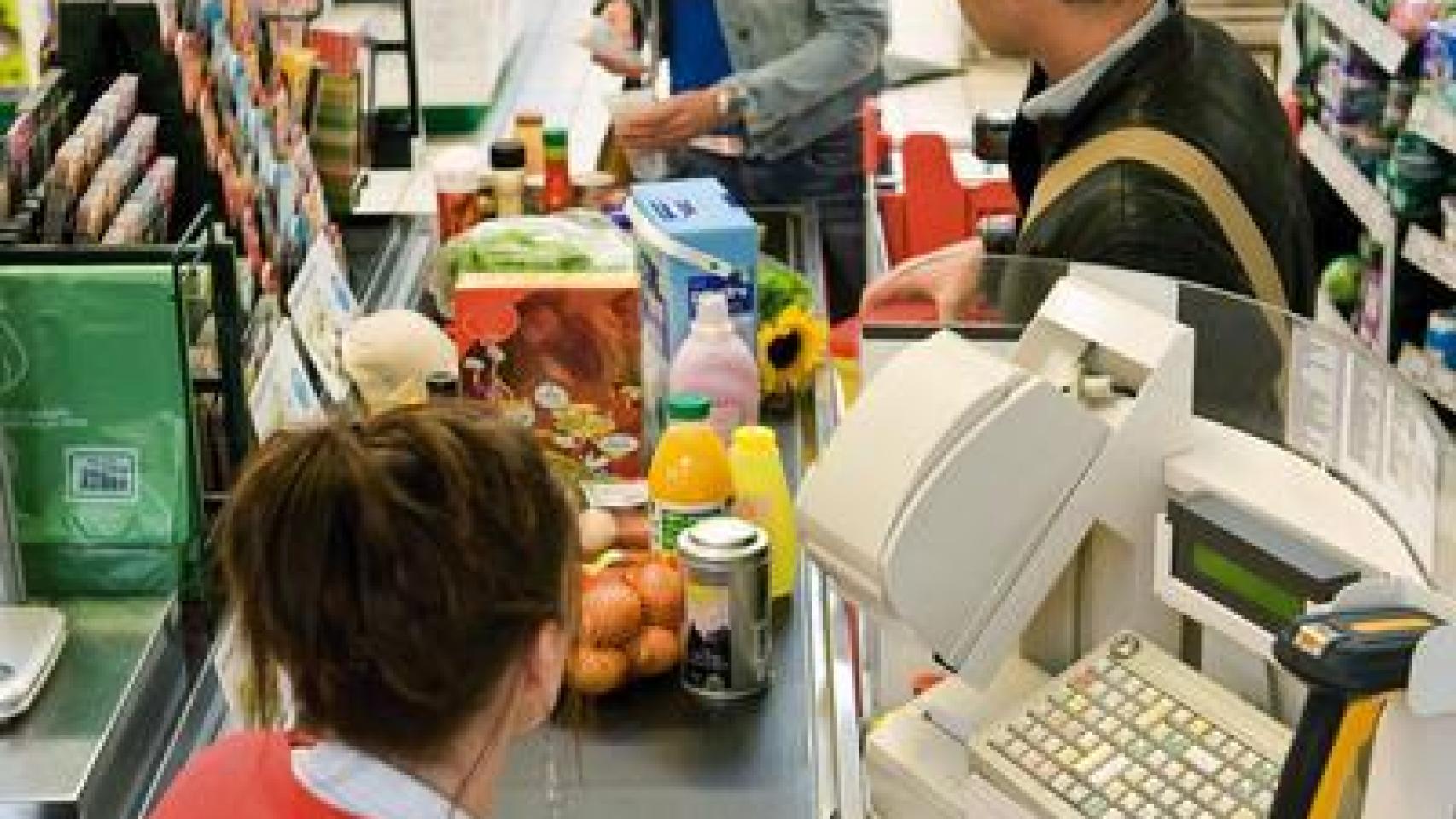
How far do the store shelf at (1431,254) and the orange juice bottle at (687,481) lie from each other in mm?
3310

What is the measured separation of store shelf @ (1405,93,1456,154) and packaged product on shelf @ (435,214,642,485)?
2.91 metres

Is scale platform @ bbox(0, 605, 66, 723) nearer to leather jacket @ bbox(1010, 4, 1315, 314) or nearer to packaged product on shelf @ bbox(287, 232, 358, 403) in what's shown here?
packaged product on shelf @ bbox(287, 232, 358, 403)

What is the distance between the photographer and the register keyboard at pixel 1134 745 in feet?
5.88

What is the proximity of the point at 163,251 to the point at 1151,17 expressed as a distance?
4.22ft

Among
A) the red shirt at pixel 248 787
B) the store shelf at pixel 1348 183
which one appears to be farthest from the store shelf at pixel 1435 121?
the red shirt at pixel 248 787

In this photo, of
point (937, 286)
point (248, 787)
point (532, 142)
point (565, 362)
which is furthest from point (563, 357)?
point (248, 787)

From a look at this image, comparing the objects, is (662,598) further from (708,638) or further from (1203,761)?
(1203,761)

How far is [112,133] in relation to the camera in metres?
2.92

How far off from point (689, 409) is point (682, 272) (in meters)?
0.31

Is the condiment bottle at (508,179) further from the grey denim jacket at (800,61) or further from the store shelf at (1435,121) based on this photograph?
the store shelf at (1435,121)

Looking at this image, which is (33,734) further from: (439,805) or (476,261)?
(476,261)

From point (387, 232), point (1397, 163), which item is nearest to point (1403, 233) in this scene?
point (1397, 163)

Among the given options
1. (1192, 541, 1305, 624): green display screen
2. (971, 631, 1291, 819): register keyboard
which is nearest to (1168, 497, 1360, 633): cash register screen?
→ (1192, 541, 1305, 624): green display screen

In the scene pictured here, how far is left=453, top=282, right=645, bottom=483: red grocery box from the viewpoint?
289 centimetres
